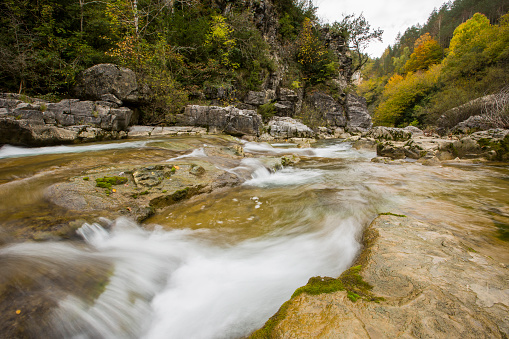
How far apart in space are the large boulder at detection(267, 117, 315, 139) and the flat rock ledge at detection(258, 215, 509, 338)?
1385 cm

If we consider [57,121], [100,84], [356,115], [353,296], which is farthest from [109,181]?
[356,115]

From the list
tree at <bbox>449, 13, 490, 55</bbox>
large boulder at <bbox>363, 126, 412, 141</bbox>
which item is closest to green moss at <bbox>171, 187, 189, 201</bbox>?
large boulder at <bbox>363, 126, 412, 141</bbox>

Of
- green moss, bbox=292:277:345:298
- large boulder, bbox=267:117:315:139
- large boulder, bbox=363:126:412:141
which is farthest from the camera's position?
large boulder, bbox=363:126:412:141

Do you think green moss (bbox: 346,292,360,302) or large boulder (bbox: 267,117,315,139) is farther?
large boulder (bbox: 267,117,315,139)

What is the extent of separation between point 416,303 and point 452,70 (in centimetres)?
3607

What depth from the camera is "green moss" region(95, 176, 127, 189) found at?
3.47 meters

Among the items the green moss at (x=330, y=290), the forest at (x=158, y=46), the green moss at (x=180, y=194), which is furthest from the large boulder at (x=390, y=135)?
the green moss at (x=330, y=290)

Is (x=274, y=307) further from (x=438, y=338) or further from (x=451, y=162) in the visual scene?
(x=451, y=162)

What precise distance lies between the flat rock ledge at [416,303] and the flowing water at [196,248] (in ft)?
1.86

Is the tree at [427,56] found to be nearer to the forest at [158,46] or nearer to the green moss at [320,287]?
the forest at [158,46]

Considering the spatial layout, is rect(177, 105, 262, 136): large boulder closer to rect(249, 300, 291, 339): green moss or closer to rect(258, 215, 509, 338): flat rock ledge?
rect(258, 215, 509, 338): flat rock ledge

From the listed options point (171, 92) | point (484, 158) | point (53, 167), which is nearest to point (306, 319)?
point (53, 167)

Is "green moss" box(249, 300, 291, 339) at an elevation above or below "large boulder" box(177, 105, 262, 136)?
below

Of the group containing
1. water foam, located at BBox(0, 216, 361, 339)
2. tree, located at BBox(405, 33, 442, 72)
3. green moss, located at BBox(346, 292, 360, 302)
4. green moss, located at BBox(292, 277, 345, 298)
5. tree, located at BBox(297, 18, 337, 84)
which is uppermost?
tree, located at BBox(405, 33, 442, 72)
